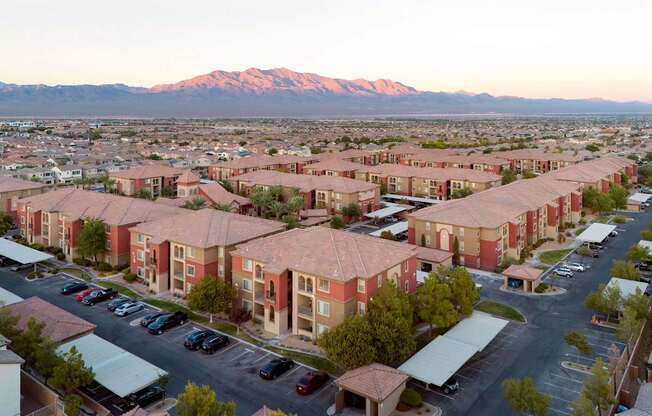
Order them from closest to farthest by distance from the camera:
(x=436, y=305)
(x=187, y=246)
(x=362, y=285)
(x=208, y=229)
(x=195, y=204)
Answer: (x=436, y=305)
(x=362, y=285)
(x=187, y=246)
(x=208, y=229)
(x=195, y=204)

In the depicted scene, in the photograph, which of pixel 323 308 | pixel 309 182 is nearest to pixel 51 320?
pixel 323 308

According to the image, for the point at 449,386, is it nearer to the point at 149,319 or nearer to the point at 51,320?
the point at 149,319

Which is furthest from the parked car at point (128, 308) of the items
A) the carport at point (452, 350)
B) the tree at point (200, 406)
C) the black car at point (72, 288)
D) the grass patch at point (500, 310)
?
the grass patch at point (500, 310)

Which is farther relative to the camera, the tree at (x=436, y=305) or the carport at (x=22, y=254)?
the carport at (x=22, y=254)

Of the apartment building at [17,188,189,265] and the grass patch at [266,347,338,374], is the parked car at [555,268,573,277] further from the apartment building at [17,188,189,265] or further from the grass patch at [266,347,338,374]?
the apartment building at [17,188,189,265]

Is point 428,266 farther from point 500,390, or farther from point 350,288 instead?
point 500,390

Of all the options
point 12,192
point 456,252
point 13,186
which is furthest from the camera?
point 13,186

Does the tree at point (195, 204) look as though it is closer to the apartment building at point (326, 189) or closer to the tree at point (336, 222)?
the apartment building at point (326, 189)
